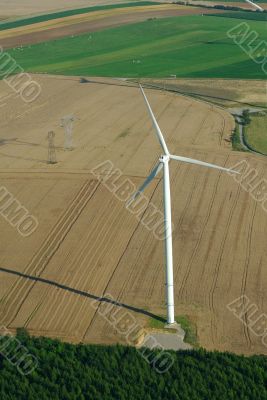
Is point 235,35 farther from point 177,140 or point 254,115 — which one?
point 177,140

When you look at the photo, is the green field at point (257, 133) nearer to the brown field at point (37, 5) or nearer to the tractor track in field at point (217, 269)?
the tractor track in field at point (217, 269)

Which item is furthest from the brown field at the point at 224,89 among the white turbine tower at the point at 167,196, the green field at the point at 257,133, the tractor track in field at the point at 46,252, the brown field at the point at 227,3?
the brown field at the point at 227,3

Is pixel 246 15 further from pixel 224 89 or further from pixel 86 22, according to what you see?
pixel 224 89

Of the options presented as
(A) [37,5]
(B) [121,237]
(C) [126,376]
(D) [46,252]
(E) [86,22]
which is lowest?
(E) [86,22]

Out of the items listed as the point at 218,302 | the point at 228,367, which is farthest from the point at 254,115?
the point at 228,367

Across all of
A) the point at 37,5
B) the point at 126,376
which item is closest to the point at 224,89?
the point at 126,376

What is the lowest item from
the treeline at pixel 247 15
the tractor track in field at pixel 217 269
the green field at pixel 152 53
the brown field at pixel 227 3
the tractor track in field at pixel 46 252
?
the brown field at pixel 227 3
